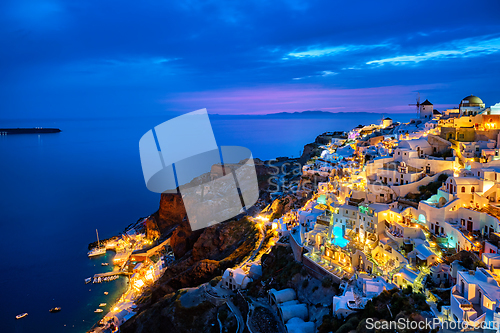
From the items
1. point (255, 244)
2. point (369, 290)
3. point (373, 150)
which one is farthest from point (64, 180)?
point (369, 290)

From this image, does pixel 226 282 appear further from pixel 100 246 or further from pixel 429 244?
pixel 100 246

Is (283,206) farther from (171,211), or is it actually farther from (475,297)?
(475,297)

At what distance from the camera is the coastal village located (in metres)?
11.1

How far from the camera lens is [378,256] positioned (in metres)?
15.0

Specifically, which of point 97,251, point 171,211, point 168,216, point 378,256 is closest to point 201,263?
point 378,256

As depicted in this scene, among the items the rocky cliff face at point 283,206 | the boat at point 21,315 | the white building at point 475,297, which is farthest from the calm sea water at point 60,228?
the white building at point 475,297

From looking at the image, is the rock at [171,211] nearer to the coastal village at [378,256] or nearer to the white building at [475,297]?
the coastal village at [378,256]

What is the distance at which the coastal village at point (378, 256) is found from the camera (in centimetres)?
1109

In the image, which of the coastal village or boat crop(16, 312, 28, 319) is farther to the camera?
boat crop(16, 312, 28, 319)

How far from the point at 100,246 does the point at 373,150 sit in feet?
100

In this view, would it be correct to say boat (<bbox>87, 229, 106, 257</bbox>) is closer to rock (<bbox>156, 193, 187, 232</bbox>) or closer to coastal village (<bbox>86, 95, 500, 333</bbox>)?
rock (<bbox>156, 193, 187, 232</bbox>)

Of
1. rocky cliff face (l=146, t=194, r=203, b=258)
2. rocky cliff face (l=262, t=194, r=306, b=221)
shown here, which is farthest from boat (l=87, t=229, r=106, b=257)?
rocky cliff face (l=262, t=194, r=306, b=221)

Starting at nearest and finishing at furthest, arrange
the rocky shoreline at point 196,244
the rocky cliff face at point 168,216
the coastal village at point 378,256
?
the coastal village at point 378,256
the rocky shoreline at point 196,244
the rocky cliff face at point 168,216

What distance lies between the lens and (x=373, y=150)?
88.6ft
